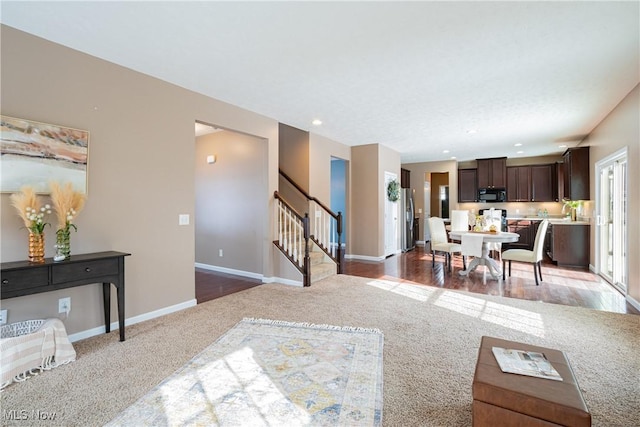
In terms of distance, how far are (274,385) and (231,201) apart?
395cm

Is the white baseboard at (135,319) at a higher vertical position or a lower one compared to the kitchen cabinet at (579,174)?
lower

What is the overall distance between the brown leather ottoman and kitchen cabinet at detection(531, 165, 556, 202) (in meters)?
8.48

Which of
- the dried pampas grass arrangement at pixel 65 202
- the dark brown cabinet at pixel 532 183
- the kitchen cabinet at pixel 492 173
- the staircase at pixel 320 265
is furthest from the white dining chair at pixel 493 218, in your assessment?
the dried pampas grass arrangement at pixel 65 202

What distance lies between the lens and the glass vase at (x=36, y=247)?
8.15 feet

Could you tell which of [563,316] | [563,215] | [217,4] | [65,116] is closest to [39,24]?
[65,116]

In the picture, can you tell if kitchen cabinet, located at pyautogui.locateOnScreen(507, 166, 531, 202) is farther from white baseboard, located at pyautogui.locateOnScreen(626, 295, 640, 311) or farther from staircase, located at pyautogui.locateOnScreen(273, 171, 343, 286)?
staircase, located at pyautogui.locateOnScreen(273, 171, 343, 286)

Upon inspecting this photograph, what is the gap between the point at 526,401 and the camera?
1.40 meters

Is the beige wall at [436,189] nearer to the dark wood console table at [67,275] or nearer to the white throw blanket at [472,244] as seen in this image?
the white throw blanket at [472,244]

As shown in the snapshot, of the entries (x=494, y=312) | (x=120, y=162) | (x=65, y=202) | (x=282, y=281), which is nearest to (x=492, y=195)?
(x=494, y=312)

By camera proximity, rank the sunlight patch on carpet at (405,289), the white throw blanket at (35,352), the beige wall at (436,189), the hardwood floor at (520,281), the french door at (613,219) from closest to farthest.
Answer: the white throw blanket at (35,352), the hardwood floor at (520,281), the sunlight patch on carpet at (405,289), the french door at (613,219), the beige wall at (436,189)

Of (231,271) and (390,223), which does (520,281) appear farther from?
(231,271)

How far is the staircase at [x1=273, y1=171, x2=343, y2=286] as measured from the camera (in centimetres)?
484

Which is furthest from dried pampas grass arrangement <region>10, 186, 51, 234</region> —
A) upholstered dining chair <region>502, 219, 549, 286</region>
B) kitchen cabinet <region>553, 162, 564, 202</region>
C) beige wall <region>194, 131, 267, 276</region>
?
kitchen cabinet <region>553, 162, 564, 202</region>

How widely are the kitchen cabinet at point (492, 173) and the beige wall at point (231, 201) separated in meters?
7.00
